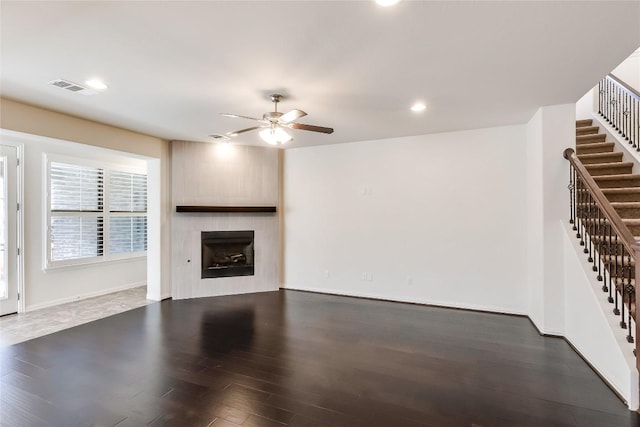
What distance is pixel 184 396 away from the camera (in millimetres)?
2506

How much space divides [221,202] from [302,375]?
3.67 m

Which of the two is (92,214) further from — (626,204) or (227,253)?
(626,204)

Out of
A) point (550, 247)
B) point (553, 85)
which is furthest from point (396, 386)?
point (553, 85)

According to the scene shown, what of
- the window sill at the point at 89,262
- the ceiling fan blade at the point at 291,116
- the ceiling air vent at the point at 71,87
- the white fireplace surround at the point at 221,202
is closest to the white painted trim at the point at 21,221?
the window sill at the point at 89,262

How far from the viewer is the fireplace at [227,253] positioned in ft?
18.5

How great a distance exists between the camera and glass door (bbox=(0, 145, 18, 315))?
445 cm

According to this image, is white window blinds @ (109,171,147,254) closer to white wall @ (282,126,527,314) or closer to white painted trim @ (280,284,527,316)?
white wall @ (282,126,527,314)

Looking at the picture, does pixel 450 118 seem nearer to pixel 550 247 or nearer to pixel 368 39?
pixel 550 247

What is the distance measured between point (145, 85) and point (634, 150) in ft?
20.3

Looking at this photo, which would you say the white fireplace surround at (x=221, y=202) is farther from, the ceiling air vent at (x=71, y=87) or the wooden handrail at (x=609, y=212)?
the wooden handrail at (x=609, y=212)

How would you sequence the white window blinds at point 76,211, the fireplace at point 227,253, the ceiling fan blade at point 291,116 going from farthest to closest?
the fireplace at point 227,253, the white window blinds at point 76,211, the ceiling fan blade at point 291,116

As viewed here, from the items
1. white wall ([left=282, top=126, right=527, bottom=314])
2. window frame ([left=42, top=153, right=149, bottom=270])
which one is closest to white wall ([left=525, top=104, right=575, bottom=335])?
white wall ([left=282, top=126, right=527, bottom=314])

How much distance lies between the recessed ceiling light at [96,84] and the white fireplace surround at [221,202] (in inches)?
91.1

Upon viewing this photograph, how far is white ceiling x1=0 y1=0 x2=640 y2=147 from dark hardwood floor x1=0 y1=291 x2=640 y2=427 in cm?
270
